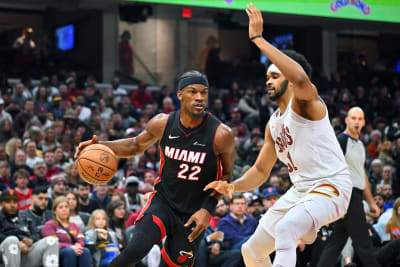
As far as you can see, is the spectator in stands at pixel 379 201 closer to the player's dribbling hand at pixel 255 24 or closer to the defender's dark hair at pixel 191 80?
the defender's dark hair at pixel 191 80

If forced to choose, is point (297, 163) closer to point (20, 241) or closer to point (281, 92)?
point (281, 92)

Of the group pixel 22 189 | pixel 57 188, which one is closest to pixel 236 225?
pixel 57 188

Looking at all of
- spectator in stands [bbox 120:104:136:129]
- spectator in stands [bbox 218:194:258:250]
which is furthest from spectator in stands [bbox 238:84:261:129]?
spectator in stands [bbox 218:194:258:250]

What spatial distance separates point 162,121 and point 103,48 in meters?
14.3

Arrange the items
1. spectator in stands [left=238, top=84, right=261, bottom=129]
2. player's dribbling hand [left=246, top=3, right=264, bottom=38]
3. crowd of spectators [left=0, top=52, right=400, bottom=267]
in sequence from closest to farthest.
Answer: player's dribbling hand [left=246, top=3, right=264, bottom=38], crowd of spectators [left=0, top=52, right=400, bottom=267], spectator in stands [left=238, top=84, right=261, bottom=129]

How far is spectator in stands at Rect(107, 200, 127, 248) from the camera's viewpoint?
9.65m

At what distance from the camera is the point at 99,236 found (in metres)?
9.20

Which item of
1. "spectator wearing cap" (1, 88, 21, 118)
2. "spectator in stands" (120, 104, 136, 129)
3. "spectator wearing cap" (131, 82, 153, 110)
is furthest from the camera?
"spectator wearing cap" (131, 82, 153, 110)

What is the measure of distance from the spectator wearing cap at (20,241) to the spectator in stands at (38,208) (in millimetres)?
221

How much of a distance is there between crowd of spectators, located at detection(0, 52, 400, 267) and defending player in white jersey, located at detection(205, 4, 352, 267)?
1670 millimetres

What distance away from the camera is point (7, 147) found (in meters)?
11.7

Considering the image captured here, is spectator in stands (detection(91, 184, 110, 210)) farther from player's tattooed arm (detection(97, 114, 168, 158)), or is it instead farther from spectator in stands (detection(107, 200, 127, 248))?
player's tattooed arm (detection(97, 114, 168, 158))

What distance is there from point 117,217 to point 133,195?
886mm

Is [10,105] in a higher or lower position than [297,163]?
lower
